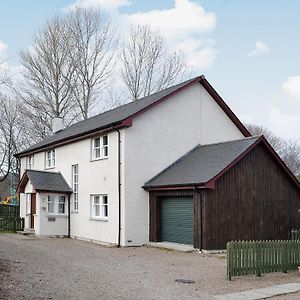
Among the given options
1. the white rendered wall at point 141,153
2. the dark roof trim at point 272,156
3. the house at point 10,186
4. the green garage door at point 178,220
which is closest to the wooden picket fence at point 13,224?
the white rendered wall at point 141,153

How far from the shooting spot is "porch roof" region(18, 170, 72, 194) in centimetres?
2717

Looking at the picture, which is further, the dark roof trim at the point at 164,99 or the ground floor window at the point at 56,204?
the ground floor window at the point at 56,204

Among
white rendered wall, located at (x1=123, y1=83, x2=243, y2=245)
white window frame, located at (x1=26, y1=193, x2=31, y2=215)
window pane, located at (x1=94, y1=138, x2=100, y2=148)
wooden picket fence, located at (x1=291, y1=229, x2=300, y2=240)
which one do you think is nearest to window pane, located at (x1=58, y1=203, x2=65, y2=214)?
white window frame, located at (x1=26, y1=193, x2=31, y2=215)

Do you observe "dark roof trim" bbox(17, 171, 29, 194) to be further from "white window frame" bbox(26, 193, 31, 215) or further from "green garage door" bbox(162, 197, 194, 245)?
"green garage door" bbox(162, 197, 194, 245)

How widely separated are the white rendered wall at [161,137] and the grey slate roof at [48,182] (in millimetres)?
6284

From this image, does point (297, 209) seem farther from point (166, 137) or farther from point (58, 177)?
→ point (58, 177)

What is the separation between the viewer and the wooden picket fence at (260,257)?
13.6m

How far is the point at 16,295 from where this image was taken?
10.1 meters

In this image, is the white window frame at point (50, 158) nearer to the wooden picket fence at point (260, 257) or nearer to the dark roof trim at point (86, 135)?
the dark roof trim at point (86, 135)

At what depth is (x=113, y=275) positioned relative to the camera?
45.5 ft

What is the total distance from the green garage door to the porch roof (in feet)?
24.4

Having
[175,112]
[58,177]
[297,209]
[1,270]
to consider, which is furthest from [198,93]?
[1,270]

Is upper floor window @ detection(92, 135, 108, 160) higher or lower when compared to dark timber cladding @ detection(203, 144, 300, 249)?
higher

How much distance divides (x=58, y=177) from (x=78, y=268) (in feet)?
47.2
